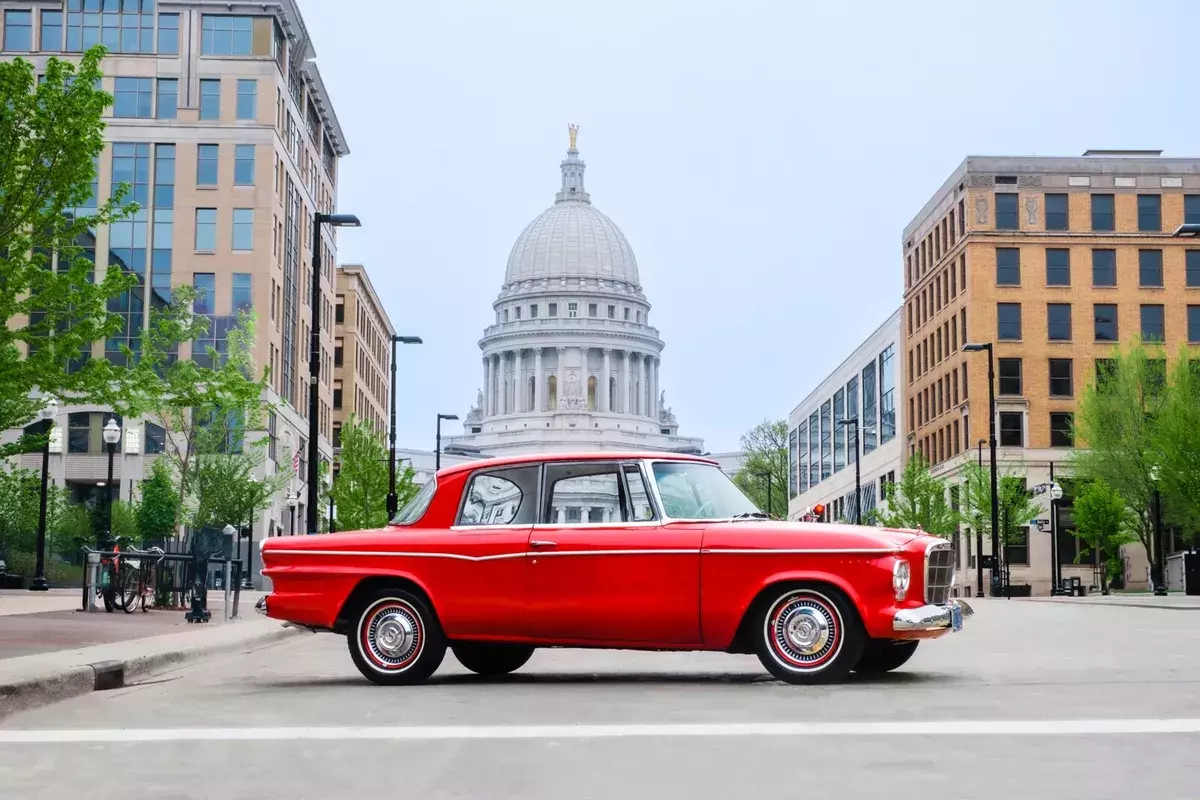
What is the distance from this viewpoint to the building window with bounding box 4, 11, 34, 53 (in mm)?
74688

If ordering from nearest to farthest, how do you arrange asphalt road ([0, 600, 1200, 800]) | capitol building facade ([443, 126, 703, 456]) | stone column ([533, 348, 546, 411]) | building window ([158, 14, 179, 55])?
asphalt road ([0, 600, 1200, 800])
building window ([158, 14, 179, 55])
capitol building facade ([443, 126, 703, 456])
stone column ([533, 348, 546, 411])

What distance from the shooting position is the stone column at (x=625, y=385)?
636 feet

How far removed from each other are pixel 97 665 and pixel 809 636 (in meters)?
5.94

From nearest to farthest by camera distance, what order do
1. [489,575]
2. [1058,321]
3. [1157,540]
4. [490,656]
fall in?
[489,575]
[490,656]
[1157,540]
[1058,321]

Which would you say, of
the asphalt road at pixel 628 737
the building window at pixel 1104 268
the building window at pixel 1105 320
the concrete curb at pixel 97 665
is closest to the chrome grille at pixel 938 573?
the asphalt road at pixel 628 737

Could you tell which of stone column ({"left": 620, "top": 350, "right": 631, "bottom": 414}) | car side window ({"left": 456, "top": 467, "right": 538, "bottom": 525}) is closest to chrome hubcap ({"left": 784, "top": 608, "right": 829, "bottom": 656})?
car side window ({"left": 456, "top": 467, "right": 538, "bottom": 525})

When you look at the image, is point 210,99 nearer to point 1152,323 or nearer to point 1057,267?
point 1057,267

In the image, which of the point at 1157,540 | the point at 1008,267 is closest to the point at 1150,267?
the point at 1008,267

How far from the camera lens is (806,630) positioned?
42.6 ft

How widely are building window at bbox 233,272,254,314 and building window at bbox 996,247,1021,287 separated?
33.1 meters

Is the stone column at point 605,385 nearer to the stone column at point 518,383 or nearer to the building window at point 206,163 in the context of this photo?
the stone column at point 518,383

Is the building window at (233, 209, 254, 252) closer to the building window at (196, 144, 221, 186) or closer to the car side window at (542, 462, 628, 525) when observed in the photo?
the building window at (196, 144, 221, 186)

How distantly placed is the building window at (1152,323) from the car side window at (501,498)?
67.6 m

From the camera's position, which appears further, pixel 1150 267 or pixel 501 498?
pixel 1150 267
